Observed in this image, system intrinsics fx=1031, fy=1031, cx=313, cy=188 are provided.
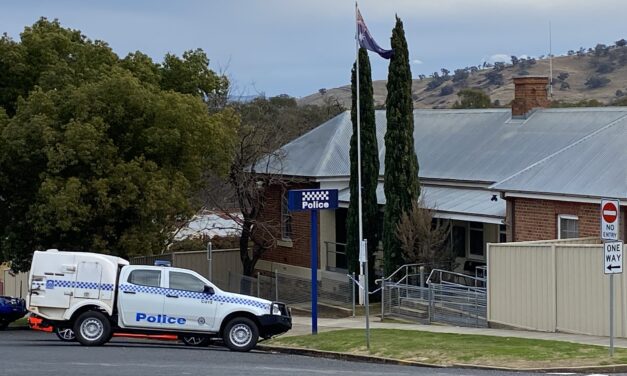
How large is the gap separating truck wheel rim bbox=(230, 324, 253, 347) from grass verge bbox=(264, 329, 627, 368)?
34.6 inches

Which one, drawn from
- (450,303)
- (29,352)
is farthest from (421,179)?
(29,352)

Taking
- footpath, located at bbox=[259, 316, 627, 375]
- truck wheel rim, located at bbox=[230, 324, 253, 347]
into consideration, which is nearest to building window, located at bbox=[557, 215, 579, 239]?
footpath, located at bbox=[259, 316, 627, 375]

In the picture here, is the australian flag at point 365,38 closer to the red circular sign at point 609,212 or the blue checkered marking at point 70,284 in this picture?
the blue checkered marking at point 70,284

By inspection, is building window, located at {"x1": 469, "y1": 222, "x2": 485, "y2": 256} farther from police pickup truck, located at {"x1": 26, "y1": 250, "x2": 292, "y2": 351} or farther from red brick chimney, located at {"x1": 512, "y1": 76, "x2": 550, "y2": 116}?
police pickup truck, located at {"x1": 26, "y1": 250, "x2": 292, "y2": 351}

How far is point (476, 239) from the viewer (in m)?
33.7

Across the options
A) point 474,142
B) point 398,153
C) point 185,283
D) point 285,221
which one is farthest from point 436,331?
point 285,221

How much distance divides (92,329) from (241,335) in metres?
3.15

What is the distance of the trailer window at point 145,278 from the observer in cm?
2112

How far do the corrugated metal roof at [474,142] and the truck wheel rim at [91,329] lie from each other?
12231mm

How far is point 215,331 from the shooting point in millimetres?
21094

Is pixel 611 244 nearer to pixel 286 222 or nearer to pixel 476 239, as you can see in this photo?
pixel 476 239

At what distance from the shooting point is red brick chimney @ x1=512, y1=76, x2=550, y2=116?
33.8 metres

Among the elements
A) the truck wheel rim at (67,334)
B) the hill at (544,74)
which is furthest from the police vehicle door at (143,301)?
the hill at (544,74)

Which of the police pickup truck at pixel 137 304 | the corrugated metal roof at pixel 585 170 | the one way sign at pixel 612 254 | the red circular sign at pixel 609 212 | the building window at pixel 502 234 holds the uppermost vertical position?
the corrugated metal roof at pixel 585 170
